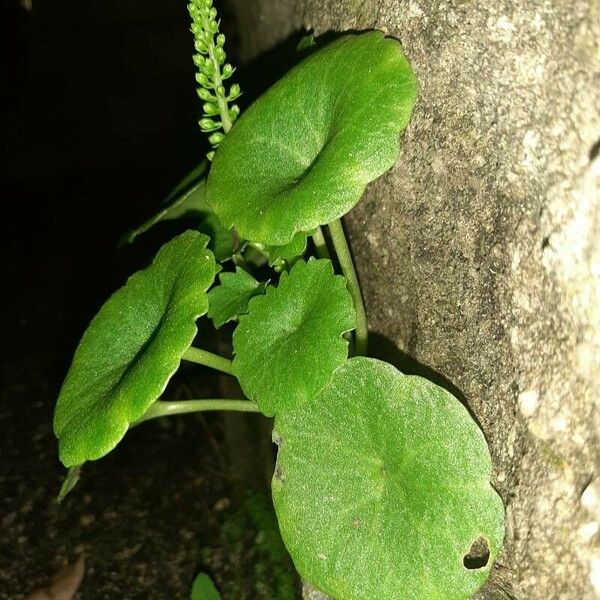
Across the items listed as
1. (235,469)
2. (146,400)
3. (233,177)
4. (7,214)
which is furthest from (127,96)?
(146,400)

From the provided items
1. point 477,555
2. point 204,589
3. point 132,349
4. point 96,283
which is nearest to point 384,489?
point 477,555

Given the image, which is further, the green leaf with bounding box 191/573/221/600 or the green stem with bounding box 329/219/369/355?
the green leaf with bounding box 191/573/221/600

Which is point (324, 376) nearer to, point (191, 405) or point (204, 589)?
point (191, 405)

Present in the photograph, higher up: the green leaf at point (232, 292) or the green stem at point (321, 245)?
the green leaf at point (232, 292)

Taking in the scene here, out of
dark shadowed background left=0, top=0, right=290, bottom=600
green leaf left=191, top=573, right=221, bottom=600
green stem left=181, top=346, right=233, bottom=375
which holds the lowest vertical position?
green leaf left=191, top=573, right=221, bottom=600

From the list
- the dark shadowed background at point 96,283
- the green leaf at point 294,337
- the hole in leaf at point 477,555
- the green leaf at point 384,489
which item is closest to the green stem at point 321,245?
the green leaf at point 294,337

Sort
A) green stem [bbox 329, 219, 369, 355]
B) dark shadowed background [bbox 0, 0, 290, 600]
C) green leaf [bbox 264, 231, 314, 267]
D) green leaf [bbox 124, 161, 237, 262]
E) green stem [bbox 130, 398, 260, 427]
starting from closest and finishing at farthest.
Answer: green leaf [bbox 264, 231, 314, 267]
green stem [bbox 329, 219, 369, 355]
green stem [bbox 130, 398, 260, 427]
green leaf [bbox 124, 161, 237, 262]
dark shadowed background [bbox 0, 0, 290, 600]

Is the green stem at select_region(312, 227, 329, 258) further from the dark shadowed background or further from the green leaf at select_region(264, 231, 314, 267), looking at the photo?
the dark shadowed background

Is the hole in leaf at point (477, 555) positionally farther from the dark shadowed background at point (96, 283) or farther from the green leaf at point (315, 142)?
the dark shadowed background at point (96, 283)

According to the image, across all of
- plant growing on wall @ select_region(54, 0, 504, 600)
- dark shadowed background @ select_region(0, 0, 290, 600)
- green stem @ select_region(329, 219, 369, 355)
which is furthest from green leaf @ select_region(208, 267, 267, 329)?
dark shadowed background @ select_region(0, 0, 290, 600)
